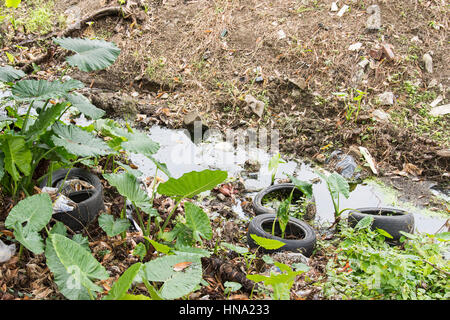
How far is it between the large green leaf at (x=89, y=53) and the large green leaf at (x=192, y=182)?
2.60 feet

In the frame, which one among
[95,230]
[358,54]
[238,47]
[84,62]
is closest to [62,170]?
[95,230]

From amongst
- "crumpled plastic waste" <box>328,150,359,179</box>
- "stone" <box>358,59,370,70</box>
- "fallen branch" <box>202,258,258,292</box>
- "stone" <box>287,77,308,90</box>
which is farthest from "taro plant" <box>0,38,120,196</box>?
"stone" <box>358,59,370,70</box>

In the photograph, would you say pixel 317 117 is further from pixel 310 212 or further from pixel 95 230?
pixel 95 230

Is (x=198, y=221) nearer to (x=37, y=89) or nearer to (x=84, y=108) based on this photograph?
(x=84, y=108)

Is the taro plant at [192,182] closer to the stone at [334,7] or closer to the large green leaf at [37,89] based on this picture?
the large green leaf at [37,89]

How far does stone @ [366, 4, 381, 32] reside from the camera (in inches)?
180

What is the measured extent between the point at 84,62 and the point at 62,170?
0.76 meters

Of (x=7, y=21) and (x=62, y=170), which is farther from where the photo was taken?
(x=7, y=21)

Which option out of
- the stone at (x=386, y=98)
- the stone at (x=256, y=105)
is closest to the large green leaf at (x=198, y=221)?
the stone at (x=256, y=105)

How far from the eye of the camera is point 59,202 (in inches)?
84.5

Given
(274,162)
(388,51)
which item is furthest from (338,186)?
(388,51)

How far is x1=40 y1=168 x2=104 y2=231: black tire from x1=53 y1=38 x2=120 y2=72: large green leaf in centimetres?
71

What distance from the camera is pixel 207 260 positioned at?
220 centimetres

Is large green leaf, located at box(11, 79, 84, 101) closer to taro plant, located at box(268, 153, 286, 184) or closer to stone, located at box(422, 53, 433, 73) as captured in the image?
taro plant, located at box(268, 153, 286, 184)
